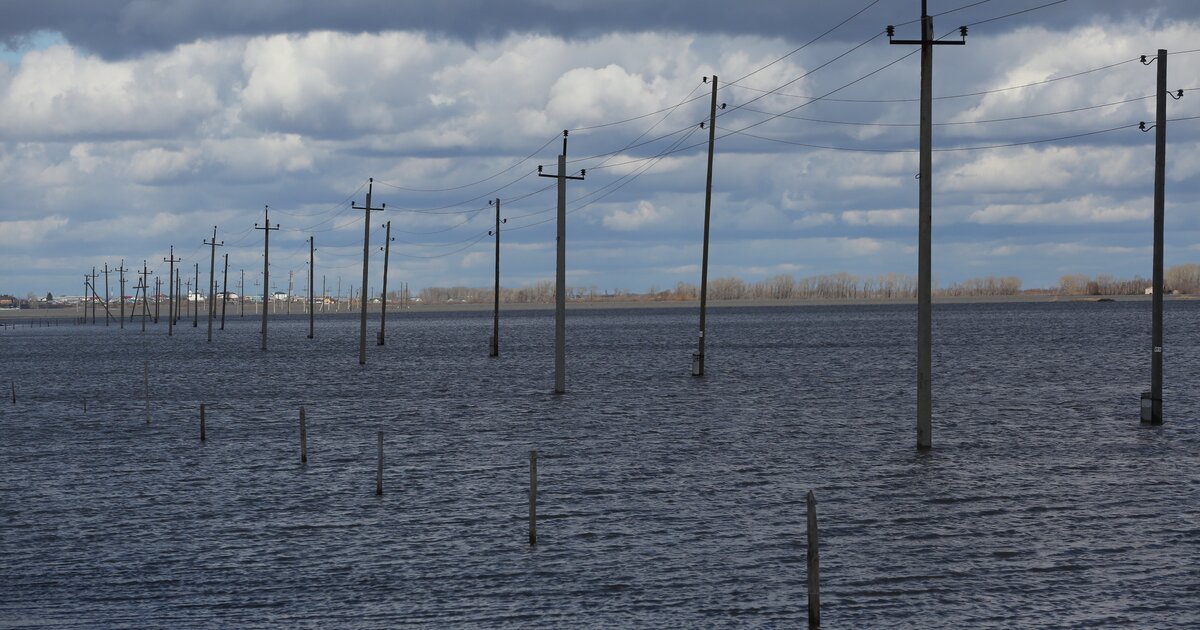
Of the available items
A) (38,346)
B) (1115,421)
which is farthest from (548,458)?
(38,346)

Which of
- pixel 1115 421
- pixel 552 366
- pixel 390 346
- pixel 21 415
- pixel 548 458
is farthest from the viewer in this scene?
pixel 390 346

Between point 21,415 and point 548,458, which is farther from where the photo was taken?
point 21,415

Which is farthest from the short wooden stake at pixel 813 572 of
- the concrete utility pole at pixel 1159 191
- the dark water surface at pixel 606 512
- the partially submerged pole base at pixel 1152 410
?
the partially submerged pole base at pixel 1152 410

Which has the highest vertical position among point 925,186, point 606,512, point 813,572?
point 925,186

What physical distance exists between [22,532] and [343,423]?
24928mm

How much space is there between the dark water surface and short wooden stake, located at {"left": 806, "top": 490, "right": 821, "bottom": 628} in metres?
0.56

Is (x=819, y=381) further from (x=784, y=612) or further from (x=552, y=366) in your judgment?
(x=784, y=612)

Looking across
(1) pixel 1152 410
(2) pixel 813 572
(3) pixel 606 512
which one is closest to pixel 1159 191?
(1) pixel 1152 410

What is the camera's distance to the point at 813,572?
685 inches

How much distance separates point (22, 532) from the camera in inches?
1046

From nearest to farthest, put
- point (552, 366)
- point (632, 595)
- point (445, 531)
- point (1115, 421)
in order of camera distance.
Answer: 1. point (632, 595)
2. point (445, 531)
3. point (1115, 421)
4. point (552, 366)

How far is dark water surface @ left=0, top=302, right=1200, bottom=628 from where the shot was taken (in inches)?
776

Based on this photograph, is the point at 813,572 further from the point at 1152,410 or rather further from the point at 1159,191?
the point at 1152,410

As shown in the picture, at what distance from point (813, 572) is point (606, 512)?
→ 11.3 m
